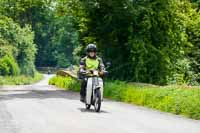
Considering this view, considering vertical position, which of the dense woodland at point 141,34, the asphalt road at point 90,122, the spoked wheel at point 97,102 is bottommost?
the asphalt road at point 90,122

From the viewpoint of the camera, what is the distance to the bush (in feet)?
229

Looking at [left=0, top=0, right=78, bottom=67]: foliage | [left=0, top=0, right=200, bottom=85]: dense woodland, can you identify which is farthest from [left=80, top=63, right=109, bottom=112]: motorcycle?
[left=0, top=0, right=78, bottom=67]: foliage

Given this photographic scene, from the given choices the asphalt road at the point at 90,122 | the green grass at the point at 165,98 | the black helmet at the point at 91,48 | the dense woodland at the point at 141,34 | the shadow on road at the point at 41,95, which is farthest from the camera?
the dense woodland at the point at 141,34

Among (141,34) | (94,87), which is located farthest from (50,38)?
(94,87)

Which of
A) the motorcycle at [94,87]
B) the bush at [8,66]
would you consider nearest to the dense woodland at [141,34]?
the motorcycle at [94,87]

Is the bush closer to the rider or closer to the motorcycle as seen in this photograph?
the rider

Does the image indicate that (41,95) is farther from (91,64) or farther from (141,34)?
(91,64)

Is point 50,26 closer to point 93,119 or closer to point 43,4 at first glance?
point 43,4

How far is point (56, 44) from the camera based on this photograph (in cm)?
13125

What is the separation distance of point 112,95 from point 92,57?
7121 mm

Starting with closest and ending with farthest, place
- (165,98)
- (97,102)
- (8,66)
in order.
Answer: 1. (97,102)
2. (165,98)
3. (8,66)

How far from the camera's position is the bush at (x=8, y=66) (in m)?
69.7

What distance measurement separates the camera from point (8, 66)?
240 feet

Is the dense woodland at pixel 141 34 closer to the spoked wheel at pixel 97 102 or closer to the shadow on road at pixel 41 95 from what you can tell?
the shadow on road at pixel 41 95
